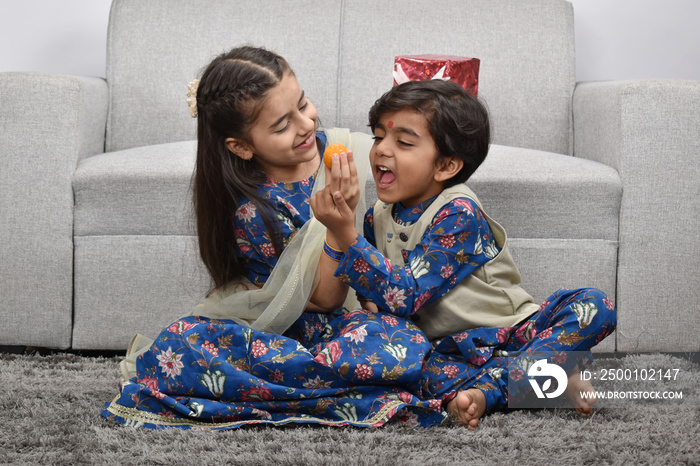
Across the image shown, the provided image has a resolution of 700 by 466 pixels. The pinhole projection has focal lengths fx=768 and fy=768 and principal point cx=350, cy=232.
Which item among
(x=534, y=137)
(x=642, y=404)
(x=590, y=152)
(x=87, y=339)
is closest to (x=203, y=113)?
(x=87, y=339)

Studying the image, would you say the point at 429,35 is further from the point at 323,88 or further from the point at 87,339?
the point at 87,339

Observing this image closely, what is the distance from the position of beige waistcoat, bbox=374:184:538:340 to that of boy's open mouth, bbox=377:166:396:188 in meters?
0.08

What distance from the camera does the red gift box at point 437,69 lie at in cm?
161

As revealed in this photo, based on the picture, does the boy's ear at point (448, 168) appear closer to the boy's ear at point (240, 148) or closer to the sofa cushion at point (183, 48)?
the boy's ear at point (240, 148)

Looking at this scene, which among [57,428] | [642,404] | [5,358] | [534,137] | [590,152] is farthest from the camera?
[534,137]

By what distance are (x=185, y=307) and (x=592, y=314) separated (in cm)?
95

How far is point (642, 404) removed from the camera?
1285mm

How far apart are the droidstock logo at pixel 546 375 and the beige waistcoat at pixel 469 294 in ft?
0.36

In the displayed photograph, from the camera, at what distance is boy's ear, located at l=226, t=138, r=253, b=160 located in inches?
52.8

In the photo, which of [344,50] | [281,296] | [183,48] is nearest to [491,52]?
[344,50]

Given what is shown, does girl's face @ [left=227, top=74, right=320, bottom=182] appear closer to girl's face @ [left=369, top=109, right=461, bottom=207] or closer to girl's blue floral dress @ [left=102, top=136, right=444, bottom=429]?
girl's face @ [left=369, top=109, right=461, bottom=207]

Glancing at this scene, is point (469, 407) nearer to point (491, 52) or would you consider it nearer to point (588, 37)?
point (491, 52)

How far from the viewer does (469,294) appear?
131 cm

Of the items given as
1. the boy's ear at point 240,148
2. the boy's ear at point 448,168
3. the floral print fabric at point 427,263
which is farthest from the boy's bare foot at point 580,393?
the boy's ear at point 240,148
